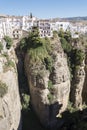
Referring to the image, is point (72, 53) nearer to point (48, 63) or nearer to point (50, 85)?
point (48, 63)

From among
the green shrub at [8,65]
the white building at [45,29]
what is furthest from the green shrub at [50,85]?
the white building at [45,29]

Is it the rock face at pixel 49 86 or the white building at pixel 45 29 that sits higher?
the white building at pixel 45 29

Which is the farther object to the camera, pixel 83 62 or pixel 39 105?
pixel 83 62

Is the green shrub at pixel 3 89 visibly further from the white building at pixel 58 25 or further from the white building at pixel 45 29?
the white building at pixel 58 25

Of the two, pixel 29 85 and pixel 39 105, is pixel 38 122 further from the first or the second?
pixel 29 85

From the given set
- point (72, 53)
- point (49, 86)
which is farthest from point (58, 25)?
point (49, 86)

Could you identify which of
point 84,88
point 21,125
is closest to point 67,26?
point 84,88

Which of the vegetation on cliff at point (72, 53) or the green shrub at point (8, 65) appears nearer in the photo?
the green shrub at point (8, 65)
